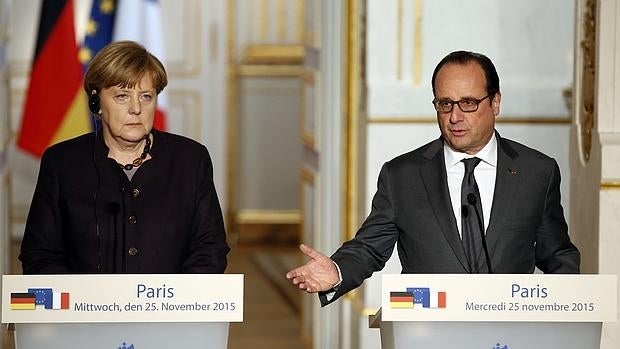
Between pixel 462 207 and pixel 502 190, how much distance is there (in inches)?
4.1

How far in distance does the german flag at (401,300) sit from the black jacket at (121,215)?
1.70 feet

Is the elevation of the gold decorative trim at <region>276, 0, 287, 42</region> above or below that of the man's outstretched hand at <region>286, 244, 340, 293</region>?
above

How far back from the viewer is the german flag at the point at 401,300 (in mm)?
3002

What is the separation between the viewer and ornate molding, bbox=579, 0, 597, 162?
4541 mm

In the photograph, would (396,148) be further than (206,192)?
Yes

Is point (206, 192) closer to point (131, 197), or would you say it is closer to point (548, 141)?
point (131, 197)

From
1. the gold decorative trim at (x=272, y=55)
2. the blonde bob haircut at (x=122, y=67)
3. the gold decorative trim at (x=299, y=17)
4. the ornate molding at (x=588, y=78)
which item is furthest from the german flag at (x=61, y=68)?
the blonde bob haircut at (x=122, y=67)

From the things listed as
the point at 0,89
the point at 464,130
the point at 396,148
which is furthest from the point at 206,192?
the point at 0,89

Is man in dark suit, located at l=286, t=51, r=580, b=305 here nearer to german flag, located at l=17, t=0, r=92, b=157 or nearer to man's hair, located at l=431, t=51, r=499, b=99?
man's hair, located at l=431, t=51, r=499, b=99

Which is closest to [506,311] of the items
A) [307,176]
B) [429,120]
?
[429,120]

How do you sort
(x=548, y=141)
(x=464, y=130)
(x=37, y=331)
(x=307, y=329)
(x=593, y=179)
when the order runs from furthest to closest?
(x=307, y=329), (x=548, y=141), (x=593, y=179), (x=464, y=130), (x=37, y=331)

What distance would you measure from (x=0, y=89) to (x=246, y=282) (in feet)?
11.9

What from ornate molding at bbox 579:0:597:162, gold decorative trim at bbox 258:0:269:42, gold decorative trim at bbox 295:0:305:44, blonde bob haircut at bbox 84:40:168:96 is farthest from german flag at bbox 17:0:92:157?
blonde bob haircut at bbox 84:40:168:96

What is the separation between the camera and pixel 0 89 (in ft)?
21.5
